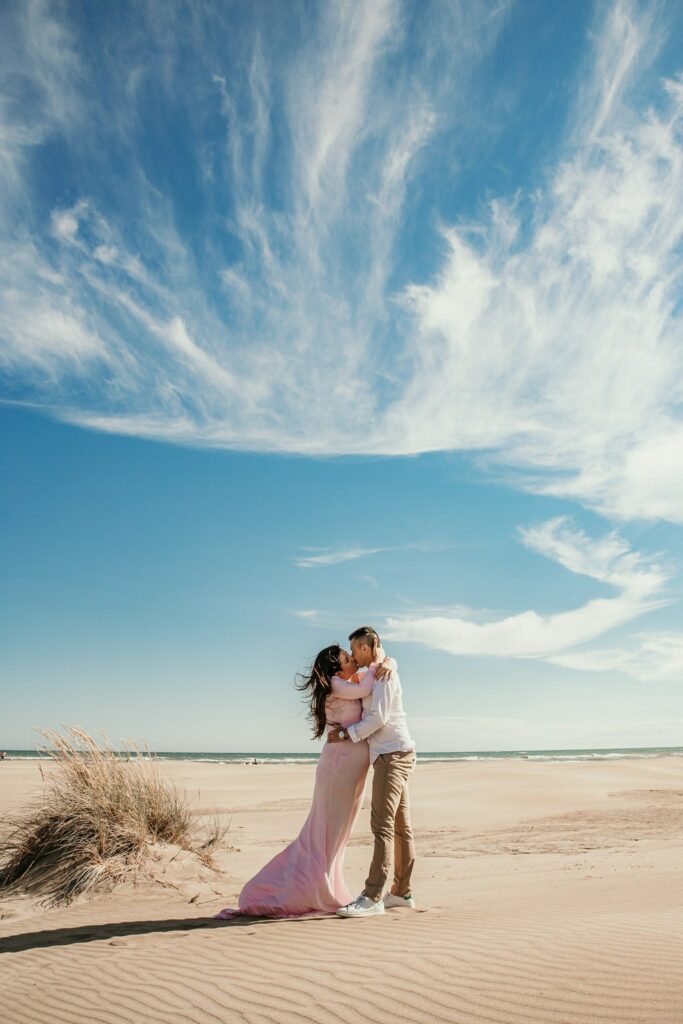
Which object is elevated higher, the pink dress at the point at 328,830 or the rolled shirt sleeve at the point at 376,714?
the rolled shirt sleeve at the point at 376,714

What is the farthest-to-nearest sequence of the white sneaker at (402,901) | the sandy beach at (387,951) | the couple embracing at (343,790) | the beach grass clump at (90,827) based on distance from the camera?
the beach grass clump at (90,827) → the white sneaker at (402,901) → the couple embracing at (343,790) → the sandy beach at (387,951)

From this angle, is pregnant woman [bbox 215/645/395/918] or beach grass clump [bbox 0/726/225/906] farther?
beach grass clump [bbox 0/726/225/906]

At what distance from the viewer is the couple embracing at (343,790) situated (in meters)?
6.13

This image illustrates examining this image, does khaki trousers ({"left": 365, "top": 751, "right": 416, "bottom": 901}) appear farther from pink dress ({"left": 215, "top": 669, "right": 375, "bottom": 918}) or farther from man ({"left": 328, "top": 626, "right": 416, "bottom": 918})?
pink dress ({"left": 215, "top": 669, "right": 375, "bottom": 918})

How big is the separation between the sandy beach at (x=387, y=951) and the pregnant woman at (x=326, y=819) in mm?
234

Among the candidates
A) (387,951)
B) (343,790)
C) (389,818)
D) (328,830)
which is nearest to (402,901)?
(389,818)

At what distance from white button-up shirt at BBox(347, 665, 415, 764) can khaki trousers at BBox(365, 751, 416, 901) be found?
77 millimetres

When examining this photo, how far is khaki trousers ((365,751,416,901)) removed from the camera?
6066mm

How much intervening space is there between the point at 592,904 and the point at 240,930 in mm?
3187

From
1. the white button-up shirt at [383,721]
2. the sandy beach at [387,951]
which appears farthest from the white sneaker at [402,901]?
the white button-up shirt at [383,721]

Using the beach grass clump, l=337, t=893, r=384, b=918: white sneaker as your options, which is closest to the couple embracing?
l=337, t=893, r=384, b=918: white sneaker

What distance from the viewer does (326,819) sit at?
20.2 ft

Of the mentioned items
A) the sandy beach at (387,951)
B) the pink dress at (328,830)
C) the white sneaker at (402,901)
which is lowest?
the sandy beach at (387,951)

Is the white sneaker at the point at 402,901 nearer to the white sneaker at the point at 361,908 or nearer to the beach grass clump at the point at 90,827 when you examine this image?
the white sneaker at the point at 361,908
